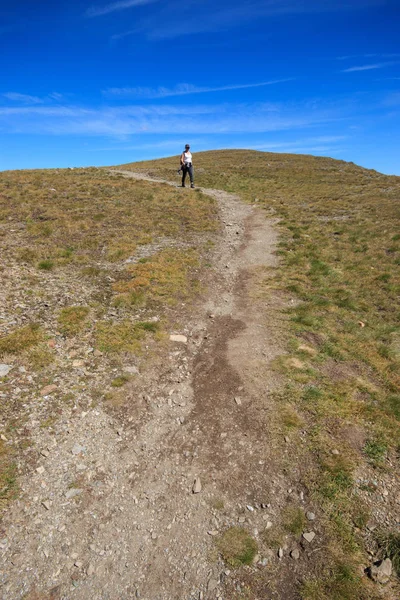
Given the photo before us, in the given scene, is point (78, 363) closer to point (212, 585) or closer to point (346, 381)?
point (212, 585)

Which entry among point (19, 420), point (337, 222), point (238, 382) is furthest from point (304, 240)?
point (19, 420)

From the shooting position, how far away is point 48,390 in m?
8.85

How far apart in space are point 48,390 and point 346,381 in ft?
27.3

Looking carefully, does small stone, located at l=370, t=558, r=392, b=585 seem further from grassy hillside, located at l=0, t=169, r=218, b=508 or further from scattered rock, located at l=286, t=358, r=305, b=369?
grassy hillside, located at l=0, t=169, r=218, b=508

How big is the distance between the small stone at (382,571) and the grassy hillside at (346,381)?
184 millimetres

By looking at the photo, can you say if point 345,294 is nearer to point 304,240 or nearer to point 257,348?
point 257,348

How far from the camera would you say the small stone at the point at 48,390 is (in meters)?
8.73

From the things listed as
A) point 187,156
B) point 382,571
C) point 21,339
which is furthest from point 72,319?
point 187,156

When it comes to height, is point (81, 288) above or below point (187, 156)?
below

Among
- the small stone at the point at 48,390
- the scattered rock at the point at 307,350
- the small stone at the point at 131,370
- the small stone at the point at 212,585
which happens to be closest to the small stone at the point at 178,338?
the small stone at the point at 131,370

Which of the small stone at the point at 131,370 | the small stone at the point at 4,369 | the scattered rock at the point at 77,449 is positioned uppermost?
the small stone at the point at 4,369

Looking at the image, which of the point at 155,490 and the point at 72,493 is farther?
the point at 155,490

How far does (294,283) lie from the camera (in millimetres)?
16062

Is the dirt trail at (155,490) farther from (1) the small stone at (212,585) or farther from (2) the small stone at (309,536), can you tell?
(2) the small stone at (309,536)
